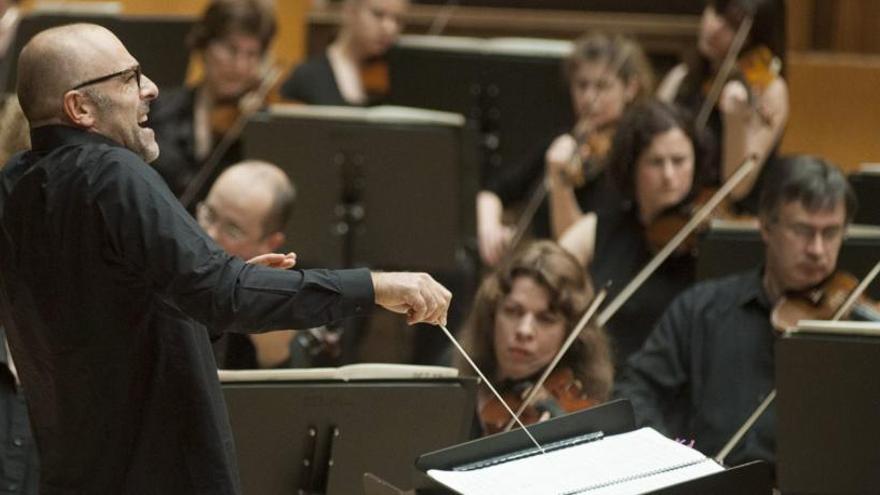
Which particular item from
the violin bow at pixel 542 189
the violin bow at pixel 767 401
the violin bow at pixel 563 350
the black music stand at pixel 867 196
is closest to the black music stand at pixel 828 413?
the violin bow at pixel 767 401

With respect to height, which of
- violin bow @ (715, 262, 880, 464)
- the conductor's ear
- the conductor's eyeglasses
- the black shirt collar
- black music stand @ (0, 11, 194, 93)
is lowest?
violin bow @ (715, 262, 880, 464)

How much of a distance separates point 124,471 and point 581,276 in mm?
1419

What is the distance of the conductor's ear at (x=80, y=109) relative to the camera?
210cm

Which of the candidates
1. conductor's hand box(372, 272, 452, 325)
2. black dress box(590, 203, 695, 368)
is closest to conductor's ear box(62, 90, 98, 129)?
conductor's hand box(372, 272, 452, 325)

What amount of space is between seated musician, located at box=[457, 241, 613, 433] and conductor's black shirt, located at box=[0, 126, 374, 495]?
3.63 ft

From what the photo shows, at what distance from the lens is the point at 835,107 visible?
228 inches

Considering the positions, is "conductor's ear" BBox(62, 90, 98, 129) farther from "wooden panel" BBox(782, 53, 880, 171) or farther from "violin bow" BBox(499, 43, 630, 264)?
"wooden panel" BBox(782, 53, 880, 171)

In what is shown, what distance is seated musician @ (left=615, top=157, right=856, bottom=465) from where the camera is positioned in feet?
10.9

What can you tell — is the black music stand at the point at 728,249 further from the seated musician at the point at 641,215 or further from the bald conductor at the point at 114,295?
the bald conductor at the point at 114,295

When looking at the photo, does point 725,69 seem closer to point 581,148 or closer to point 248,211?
point 581,148

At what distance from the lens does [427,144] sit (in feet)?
14.4

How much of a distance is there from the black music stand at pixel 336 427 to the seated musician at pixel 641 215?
1.37 metres

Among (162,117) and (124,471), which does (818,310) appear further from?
(162,117)

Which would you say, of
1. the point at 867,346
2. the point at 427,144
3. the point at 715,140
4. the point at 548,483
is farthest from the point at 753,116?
the point at 548,483
